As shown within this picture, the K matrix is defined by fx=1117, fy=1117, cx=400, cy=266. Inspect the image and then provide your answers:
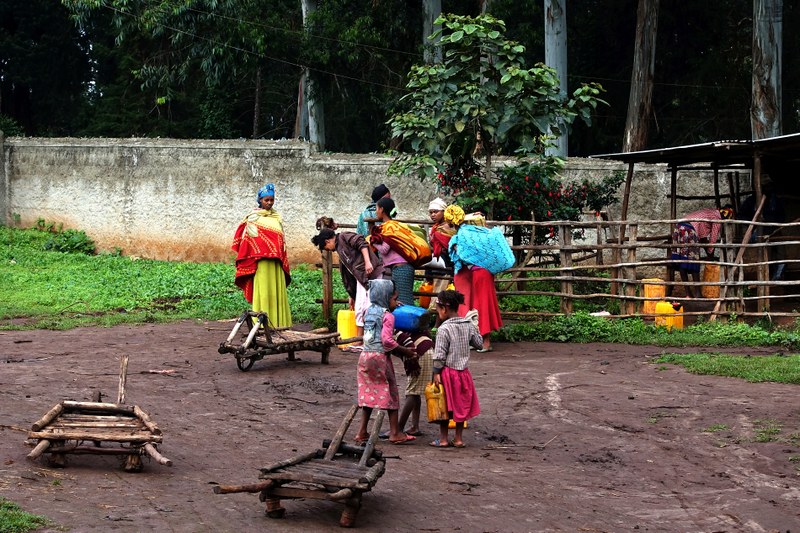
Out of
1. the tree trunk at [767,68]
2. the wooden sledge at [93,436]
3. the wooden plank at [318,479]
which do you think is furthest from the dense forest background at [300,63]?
the wooden plank at [318,479]

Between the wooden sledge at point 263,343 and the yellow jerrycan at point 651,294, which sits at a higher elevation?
the yellow jerrycan at point 651,294

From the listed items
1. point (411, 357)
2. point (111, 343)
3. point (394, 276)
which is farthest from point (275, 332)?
point (411, 357)

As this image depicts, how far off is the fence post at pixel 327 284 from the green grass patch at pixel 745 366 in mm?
4167

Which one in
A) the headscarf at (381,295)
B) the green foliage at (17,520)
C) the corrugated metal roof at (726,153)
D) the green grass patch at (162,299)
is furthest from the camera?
the corrugated metal roof at (726,153)

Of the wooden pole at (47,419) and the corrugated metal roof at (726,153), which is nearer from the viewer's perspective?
the wooden pole at (47,419)

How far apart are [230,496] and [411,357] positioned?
2.02 m

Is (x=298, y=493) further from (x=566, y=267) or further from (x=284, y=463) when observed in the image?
(x=566, y=267)

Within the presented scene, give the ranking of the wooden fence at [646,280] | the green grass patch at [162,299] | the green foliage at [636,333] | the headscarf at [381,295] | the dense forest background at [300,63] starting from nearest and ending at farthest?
the headscarf at [381,295] < the green foliage at [636,333] < the green grass patch at [162,299] < the wooden fence at [646,280] < the dense forest background at [300,63]

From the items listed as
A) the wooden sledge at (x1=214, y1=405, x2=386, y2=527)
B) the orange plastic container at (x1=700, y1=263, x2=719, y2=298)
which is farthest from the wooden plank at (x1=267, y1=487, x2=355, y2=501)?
the orange plastic container at (x1=700, y1=263, x2=719, y2=298)

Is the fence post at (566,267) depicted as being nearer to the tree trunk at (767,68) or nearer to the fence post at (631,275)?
the fence post at (631,275)

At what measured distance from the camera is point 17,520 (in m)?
5.95

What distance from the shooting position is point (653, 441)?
865cm

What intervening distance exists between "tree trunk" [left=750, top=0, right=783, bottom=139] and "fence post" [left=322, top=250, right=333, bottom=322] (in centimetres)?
881

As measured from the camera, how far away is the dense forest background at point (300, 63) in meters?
23.2
